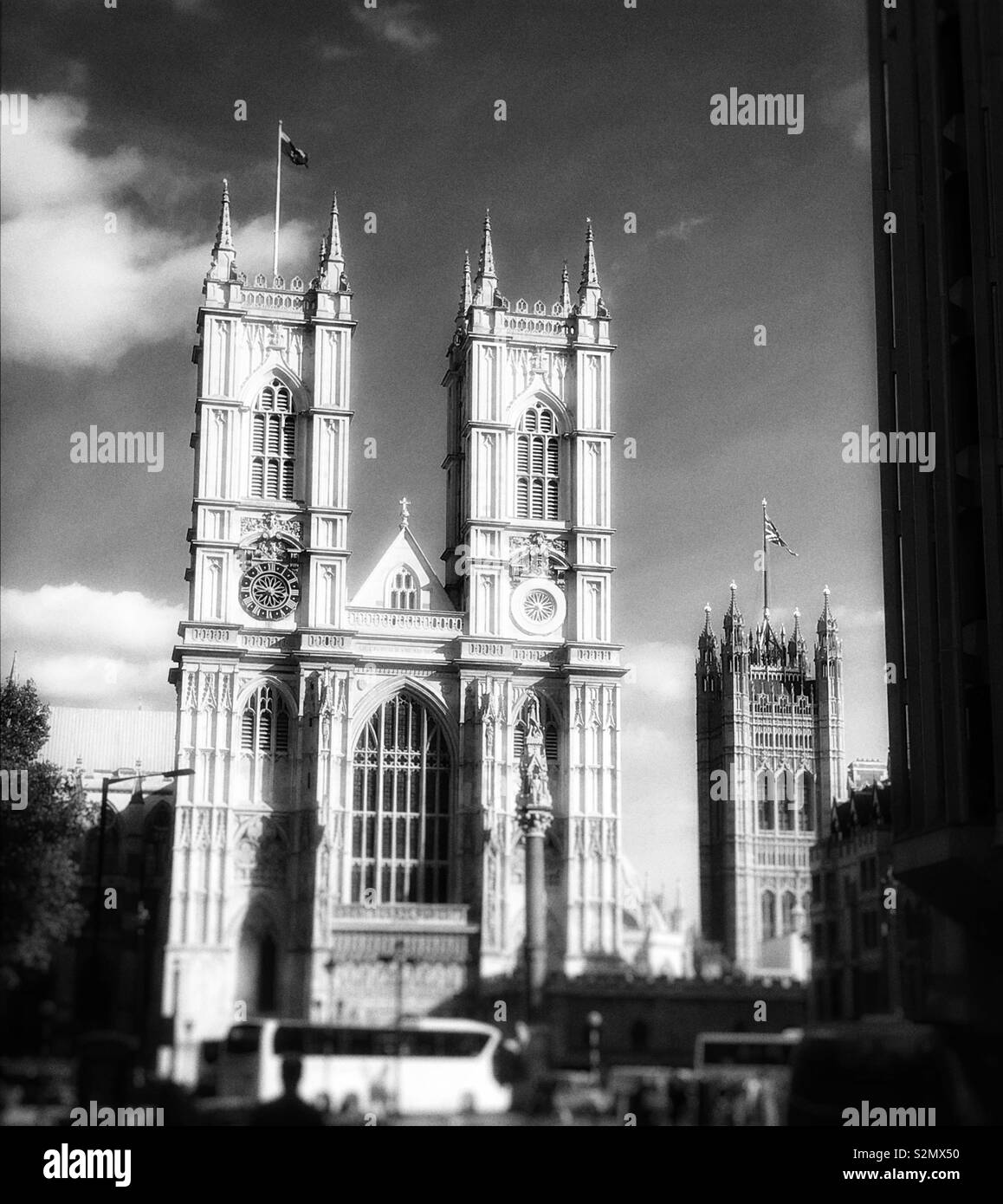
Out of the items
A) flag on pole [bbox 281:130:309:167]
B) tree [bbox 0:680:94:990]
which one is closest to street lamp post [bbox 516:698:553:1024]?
tree [bbox 0:680:94:990]

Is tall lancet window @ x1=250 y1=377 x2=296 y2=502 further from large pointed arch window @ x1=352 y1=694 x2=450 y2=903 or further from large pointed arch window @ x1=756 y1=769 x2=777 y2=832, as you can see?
large pointed arch window @ x1=756 y1=769 x2=777 y2=832

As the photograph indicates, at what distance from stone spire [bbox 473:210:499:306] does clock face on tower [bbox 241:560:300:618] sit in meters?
9.08

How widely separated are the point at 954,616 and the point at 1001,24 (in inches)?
380

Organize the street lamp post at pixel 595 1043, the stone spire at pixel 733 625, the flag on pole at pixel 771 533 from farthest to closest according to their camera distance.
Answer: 1. the stone spire at pixel 733 625
2. the flag on pole at pixel 771 533
3. the street lamp post at pixel 595 1043

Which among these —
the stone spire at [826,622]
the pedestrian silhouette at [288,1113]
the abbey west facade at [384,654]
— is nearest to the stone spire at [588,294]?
the abbey west facade at [384,654]

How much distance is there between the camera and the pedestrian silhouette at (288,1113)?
2644cm

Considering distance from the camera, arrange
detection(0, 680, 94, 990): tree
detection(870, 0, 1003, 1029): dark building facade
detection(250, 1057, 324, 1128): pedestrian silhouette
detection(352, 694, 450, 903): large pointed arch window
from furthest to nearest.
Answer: detection(352, 694, 450, 903): large pointed arch window → detection(0, 680, 94, 990): tree → detection(870, 0, 1003, 1029): dark building facade → detection(250, 1057, 324, 1128): pedestrian silhouette

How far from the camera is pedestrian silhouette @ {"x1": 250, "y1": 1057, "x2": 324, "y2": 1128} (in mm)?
26438

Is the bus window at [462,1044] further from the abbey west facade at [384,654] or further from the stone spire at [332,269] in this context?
the stone spire at [332,269]

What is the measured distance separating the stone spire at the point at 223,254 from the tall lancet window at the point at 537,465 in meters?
8.71

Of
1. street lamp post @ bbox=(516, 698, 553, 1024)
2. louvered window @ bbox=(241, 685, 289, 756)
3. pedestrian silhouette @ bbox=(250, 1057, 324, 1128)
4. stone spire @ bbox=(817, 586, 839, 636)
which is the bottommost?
pedestrian silhouette @ bbox=(250, 1057, 324, 1128)
